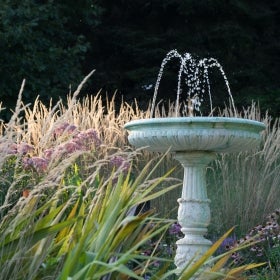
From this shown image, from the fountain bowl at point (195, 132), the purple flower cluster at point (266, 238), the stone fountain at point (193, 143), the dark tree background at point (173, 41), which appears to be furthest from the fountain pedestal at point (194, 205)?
the dark tree background at point (173, 41)

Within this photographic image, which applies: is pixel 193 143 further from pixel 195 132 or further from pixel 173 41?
pixel 173 41

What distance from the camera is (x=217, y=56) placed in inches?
775

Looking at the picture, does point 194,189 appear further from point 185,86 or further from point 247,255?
point 185,86

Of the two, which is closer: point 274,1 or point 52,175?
point 52,175

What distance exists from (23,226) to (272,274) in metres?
3.21

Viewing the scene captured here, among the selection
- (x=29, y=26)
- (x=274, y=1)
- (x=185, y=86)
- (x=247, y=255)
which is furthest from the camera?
(x=274, y=1)

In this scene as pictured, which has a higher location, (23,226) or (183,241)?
(183,241)

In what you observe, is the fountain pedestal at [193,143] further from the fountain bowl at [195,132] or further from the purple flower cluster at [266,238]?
the purple flower cluster at [266,238]

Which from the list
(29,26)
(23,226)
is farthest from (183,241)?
(29,26)

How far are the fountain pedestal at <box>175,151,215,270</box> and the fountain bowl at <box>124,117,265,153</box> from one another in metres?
0.14

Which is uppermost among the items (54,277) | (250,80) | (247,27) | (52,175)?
(247,27)

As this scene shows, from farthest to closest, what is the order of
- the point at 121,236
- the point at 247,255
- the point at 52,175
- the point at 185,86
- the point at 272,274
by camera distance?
the point at 185,86
the point at 247,255
the point at 272,274
the point at 121,236
the point at 52,175

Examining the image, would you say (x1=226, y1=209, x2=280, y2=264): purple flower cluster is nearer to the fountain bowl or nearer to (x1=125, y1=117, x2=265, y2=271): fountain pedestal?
(x1=125, y1=117, x2=265, y2=271): fountain pedestal

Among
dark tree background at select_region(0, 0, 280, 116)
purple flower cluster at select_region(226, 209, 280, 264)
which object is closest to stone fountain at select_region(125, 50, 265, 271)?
purple flower cluster at select_region(226, 209, 280, 264)
